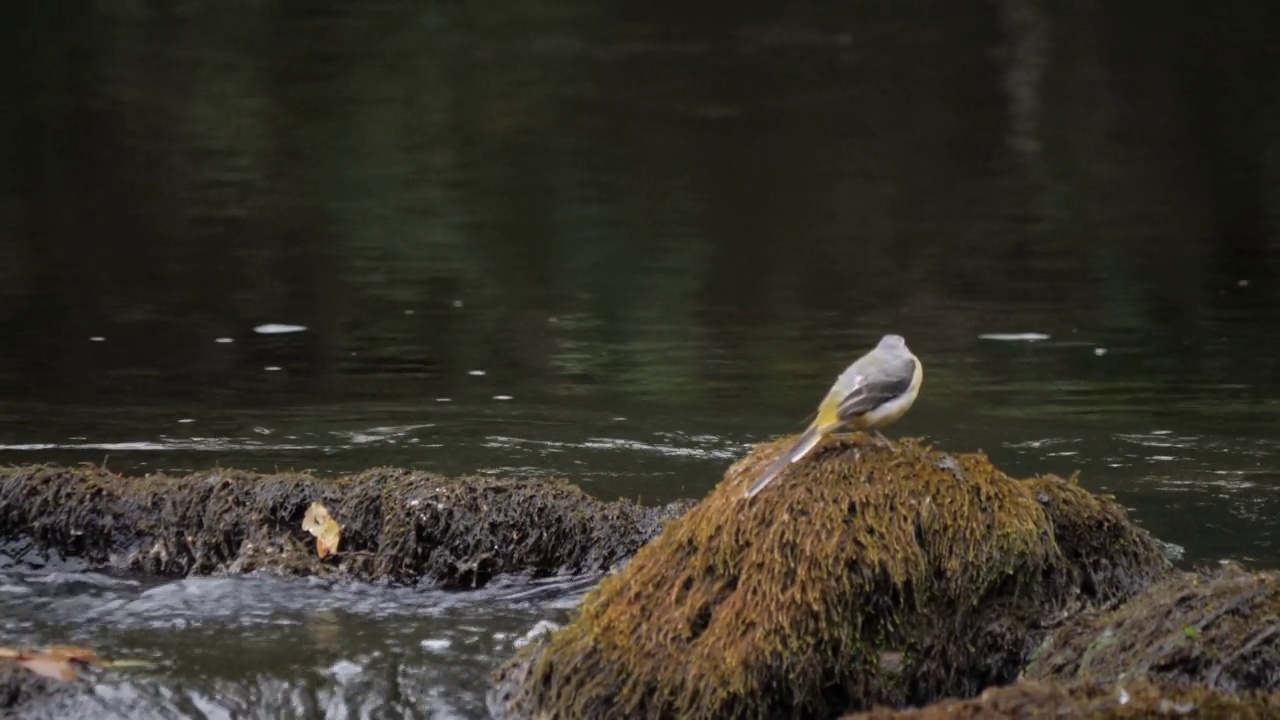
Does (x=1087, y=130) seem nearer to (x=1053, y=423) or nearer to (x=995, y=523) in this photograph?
(x=1053, y=423)

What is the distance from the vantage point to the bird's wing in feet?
16.8

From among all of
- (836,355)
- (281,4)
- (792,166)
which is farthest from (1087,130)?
(281,4)

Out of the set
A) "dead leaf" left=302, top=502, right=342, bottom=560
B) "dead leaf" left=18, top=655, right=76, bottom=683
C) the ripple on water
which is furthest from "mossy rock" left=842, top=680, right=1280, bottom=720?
"dead leaf" left=302, top=502, right=342, bottom=560

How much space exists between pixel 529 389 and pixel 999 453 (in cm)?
290

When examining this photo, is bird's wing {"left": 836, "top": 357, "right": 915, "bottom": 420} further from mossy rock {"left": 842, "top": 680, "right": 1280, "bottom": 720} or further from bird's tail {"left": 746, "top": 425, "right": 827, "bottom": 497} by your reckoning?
mossy rock {"left": 842, "top": 680, "right": 1280, "bottom": 720}

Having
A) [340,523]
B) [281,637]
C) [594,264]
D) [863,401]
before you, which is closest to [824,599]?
[863,401]

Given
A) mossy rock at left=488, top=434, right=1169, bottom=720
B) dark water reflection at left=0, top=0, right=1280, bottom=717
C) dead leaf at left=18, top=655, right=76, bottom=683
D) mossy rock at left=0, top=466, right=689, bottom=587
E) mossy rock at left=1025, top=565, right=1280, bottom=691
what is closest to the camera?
mossy rock at left=1025, top=565, right=1280, bottom=691

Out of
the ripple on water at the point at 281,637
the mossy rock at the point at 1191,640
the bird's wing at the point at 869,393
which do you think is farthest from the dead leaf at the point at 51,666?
the mossy rock at the point at 1191,640

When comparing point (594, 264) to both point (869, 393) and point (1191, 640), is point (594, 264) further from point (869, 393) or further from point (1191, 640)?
point (1191, 640)

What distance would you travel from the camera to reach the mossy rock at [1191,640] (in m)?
4.62

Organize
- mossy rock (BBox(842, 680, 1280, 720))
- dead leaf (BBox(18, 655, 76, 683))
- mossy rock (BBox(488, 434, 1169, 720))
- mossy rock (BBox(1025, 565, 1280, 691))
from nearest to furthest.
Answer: mossy rock (BBox(842, 680, 1280, 720)) → mossy rock (BBox(1025, 565, 1280, 691)) → mossy rock (BBox(488, 434, 1169, 720)) → dead leaf (BBox(18, 655, 76, 683))

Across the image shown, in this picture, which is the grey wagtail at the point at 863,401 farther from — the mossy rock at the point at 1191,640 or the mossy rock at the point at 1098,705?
the mossy rock at the point at 1098,705

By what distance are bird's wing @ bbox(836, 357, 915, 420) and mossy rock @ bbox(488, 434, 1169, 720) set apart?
0.20 metres

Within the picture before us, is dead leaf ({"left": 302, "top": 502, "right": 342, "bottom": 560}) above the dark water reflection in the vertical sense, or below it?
below
